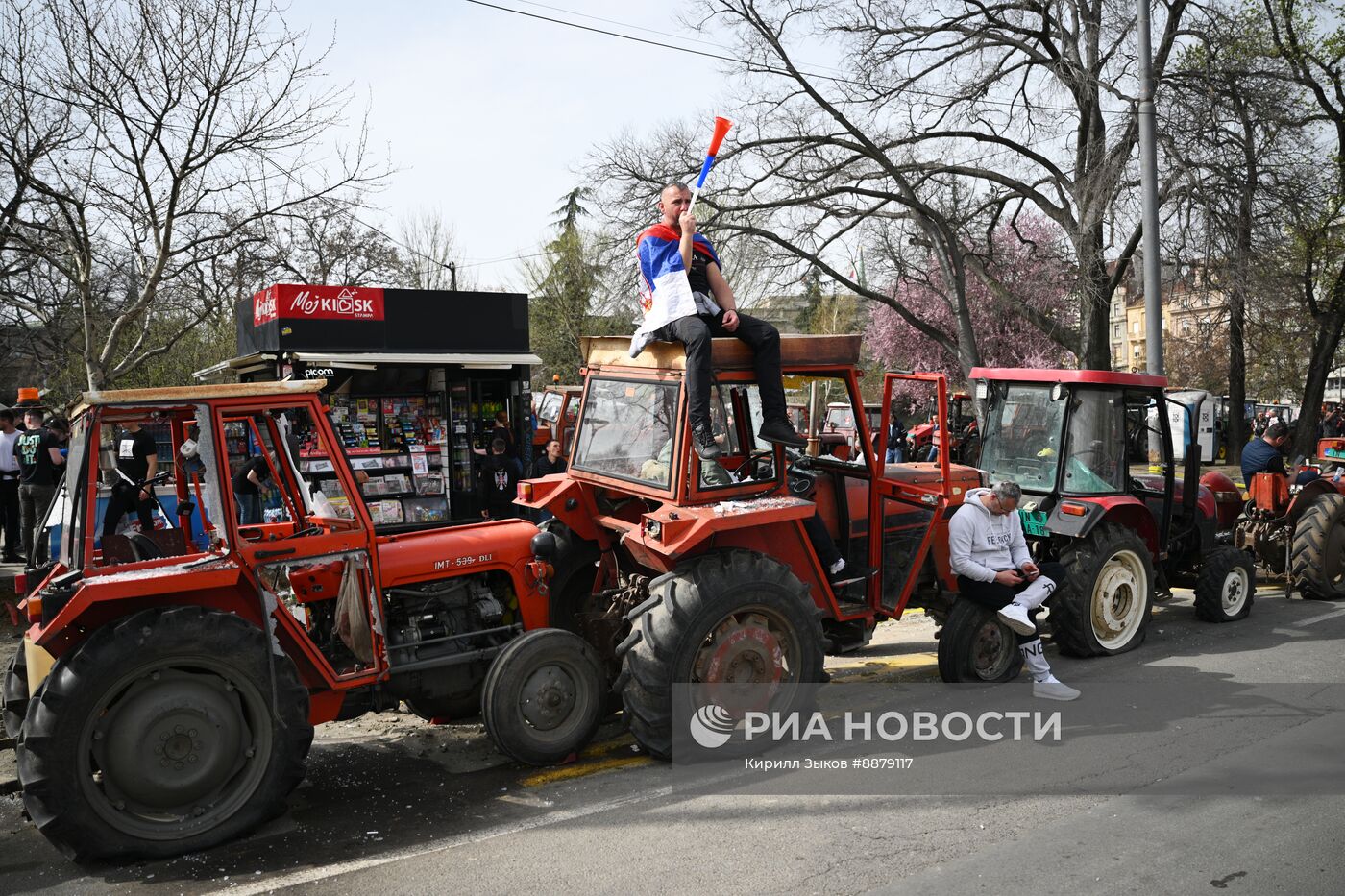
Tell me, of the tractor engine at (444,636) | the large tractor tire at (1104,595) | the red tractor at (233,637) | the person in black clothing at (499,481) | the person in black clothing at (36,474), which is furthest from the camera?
the person in black clothing at (499,481)

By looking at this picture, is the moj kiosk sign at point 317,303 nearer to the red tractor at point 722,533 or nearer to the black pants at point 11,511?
the black pants at point 11,511

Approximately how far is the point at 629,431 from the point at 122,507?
2915 millimetres

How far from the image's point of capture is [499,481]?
532 inches

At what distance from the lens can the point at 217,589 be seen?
502 cm

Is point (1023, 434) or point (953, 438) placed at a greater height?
point (1023, 434)

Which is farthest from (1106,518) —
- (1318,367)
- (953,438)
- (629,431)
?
(1318,367)

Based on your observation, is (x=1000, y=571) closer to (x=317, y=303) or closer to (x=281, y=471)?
(x=281, y=471)

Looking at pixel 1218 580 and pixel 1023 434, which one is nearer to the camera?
pixel 1023 434

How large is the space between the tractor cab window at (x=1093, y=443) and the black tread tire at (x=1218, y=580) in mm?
1303

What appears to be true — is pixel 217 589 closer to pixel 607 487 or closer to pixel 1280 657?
pixel 607 487

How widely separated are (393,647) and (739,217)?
604 inches

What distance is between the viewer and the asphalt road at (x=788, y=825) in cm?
431

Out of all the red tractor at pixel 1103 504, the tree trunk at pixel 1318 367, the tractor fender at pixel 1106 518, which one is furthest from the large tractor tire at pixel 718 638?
the tree trunk at pixel 1318 367

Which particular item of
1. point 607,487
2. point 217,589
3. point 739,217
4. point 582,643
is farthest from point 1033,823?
point 739,217
